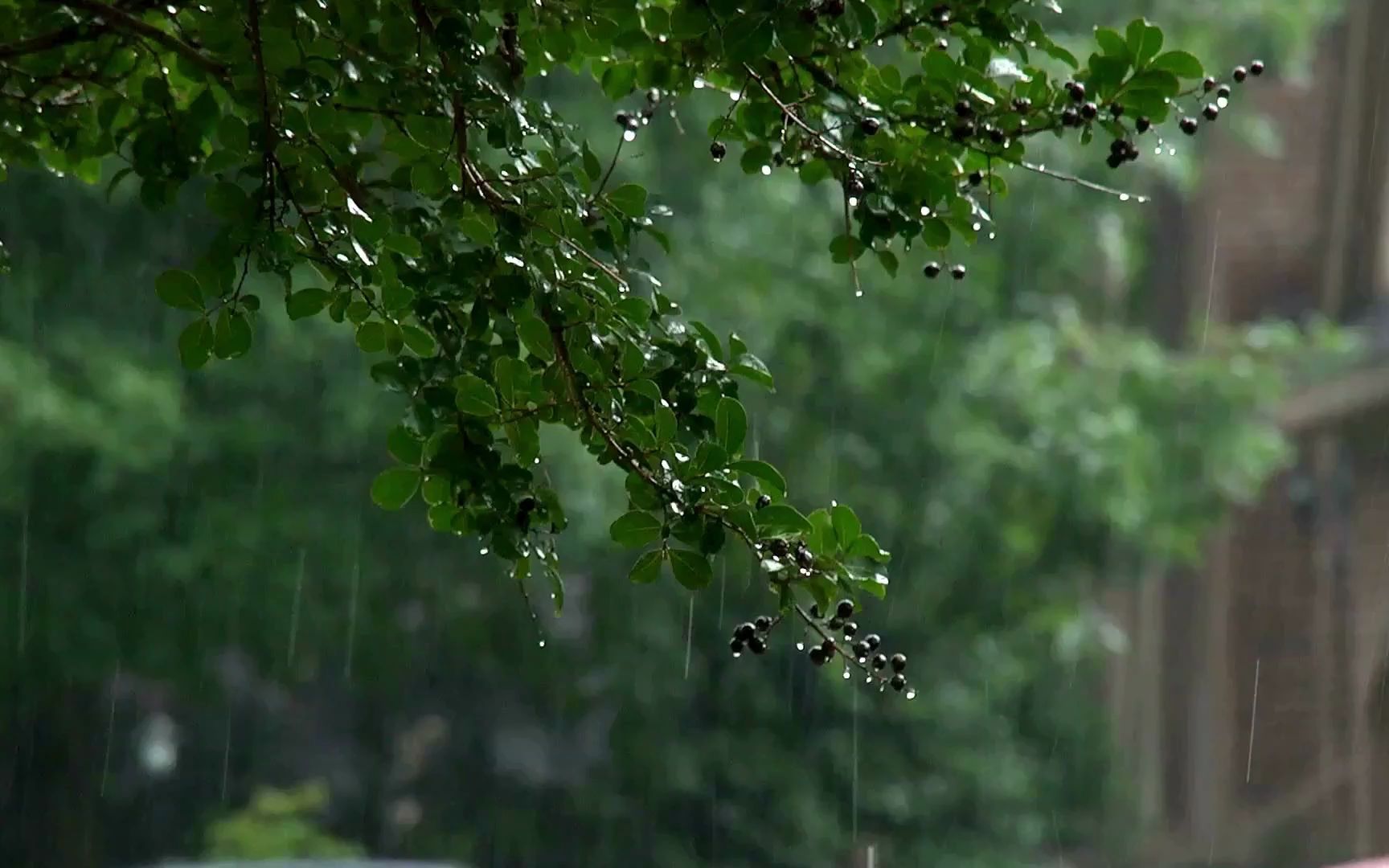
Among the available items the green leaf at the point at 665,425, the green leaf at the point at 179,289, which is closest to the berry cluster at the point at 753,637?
the green leaf at the point at 665,425

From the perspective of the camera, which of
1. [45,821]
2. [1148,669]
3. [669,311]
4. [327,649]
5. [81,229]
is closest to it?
[669,311]

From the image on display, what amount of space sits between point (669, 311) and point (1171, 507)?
515 cm

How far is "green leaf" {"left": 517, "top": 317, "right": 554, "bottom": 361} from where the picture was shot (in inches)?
49.7

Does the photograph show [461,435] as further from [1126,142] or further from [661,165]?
[661,165]

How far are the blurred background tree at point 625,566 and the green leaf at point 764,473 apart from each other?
410cm

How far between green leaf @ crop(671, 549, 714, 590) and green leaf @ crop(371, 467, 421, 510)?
0.22 meters

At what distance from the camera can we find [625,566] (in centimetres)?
600

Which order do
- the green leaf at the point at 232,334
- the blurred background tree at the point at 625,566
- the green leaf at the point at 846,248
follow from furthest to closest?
the blurred background tree at the point at 625,566, the green leaf at the point at 846,248, the green leaf at the point at 232,334

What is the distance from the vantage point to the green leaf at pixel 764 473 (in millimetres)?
1256

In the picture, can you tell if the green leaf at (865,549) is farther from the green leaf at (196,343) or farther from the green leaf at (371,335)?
the green leaf at (196,343)

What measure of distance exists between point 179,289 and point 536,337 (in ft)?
0.91

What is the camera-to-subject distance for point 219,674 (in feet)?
20.8

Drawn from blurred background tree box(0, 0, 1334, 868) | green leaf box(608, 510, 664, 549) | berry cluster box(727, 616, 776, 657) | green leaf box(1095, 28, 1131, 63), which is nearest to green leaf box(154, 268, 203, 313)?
green leaf box(608, 510, 664, 549)

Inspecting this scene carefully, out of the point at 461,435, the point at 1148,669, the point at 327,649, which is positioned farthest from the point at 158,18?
the point at 1148,669
